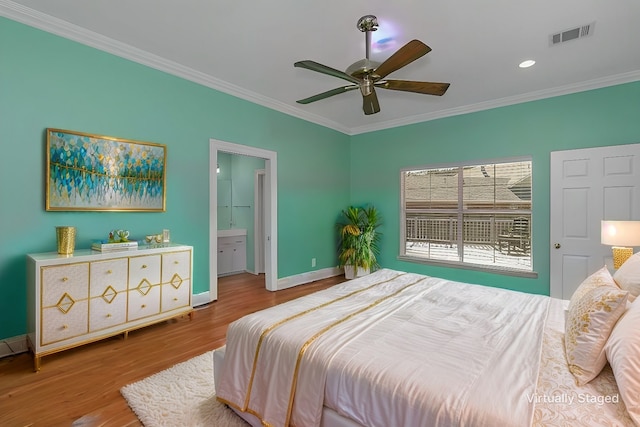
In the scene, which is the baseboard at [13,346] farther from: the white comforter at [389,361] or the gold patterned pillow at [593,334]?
the gold patterned pillow at [593,334]

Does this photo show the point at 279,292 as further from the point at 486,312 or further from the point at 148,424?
the point at 486,312

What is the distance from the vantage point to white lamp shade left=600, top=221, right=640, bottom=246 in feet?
8.59

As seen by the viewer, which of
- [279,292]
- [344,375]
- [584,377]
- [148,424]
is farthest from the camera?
[279,292]

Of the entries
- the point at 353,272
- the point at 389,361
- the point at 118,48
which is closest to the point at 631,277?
the point at 389,361

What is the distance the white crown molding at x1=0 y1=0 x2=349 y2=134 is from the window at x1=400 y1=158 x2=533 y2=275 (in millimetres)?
2793

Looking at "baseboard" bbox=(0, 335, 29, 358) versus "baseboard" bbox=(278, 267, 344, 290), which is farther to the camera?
"baseboard" bbox=(278, 267, 344, 290)

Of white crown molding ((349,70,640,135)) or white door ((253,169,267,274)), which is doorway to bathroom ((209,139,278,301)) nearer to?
white door ((253,169,267,274))

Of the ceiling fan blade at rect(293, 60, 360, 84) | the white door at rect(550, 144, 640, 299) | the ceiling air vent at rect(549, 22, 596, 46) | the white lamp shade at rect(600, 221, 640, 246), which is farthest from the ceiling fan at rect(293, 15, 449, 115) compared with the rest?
the white door at rect(550, 144, 640, 299)

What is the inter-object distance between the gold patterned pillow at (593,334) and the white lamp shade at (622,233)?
1.95m

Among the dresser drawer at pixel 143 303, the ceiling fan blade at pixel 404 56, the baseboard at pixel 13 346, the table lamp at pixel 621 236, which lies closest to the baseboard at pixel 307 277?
the dresser drawer at pixel 143 303

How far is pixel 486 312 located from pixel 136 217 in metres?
3.37

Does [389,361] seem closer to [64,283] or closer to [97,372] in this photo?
[97,372]

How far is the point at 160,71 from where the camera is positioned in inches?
130

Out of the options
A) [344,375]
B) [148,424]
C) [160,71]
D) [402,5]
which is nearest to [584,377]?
[344,375]
